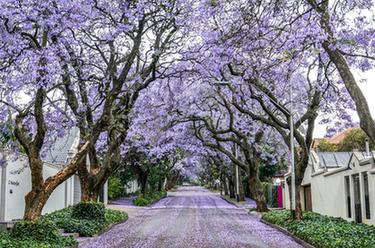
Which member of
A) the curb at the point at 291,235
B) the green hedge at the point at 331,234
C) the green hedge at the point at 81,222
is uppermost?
the green hedge at the point at 81,222

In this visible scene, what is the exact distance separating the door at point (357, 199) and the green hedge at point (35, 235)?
38.8ft

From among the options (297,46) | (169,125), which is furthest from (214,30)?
(169,125)

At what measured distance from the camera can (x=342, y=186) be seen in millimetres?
22359

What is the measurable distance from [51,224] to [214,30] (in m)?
7.00

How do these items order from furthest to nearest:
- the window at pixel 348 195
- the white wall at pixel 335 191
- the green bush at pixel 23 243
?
1. the window at pixel 348 195
2. the white wall at pixel 335 191
3. the green bush at pixel 23 243

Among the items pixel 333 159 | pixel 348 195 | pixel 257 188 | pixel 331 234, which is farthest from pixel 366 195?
pixel 257 188

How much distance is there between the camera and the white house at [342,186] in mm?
19250

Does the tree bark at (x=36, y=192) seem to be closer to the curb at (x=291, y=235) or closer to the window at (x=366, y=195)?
the curb at (x=291, y=235)

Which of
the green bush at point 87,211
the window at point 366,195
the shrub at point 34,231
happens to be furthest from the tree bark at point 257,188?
the shrub at point 34,231

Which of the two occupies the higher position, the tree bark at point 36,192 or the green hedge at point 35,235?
the tree bark at point 36,192

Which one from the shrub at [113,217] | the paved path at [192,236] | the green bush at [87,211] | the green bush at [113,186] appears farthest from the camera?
the green bush at [113,186]

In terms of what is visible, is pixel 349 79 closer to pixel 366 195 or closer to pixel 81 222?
pixel 366 195

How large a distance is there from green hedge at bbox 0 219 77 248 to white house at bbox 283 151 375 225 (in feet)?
36.7

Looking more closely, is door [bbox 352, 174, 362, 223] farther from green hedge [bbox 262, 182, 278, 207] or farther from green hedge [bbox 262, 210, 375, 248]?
green hedge [bbox 262, 182, 278, 207]
